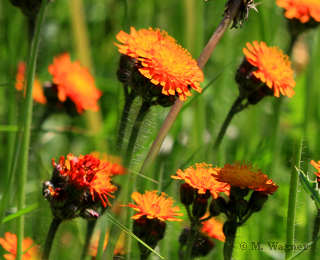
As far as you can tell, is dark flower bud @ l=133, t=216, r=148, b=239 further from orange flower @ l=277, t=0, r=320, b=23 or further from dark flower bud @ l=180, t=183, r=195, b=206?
orange flower @ l=277, t=0, r=320, b=23

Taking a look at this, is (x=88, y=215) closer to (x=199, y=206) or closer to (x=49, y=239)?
(x=49, y=239)

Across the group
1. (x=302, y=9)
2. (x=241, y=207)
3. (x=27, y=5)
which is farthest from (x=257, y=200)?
(x=302, y=9)

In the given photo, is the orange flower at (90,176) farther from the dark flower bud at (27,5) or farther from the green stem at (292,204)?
the dark flower bud at (27,5)

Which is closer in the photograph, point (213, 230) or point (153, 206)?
point (153, 206)

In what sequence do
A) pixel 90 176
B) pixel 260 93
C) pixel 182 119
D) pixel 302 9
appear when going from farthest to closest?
pixel 182 119 → pixel 302 9 → pixel 260 93 → pixel 90 176

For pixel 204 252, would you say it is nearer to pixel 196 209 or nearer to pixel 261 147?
pixel 196 209

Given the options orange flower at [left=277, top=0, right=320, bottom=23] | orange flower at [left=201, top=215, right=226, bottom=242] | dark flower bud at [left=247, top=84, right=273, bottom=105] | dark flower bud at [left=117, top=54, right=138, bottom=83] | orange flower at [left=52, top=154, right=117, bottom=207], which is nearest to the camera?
orange flower at [left=52, top=154, right=117, bottom=207]

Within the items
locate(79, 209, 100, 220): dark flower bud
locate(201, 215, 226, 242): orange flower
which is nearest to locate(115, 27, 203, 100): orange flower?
locate(79, 209, 100, 220): dark flower bud
